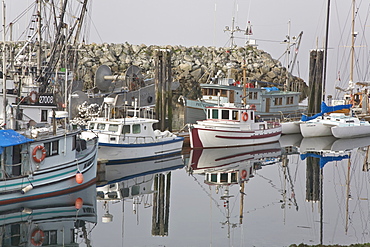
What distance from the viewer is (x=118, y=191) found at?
2294 centimetres

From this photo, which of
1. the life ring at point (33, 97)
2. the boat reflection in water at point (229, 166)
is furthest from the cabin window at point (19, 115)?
the boat reflection in water at point (229, 166)

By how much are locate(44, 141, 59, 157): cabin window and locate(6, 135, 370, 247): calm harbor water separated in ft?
6.60

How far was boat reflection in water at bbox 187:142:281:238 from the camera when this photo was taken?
75.7ft

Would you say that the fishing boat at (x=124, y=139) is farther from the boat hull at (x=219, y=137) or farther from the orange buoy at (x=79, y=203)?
the orange buoy at (x=79, y=203)

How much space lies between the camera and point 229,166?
2870cm

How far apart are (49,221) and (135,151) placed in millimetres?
9656

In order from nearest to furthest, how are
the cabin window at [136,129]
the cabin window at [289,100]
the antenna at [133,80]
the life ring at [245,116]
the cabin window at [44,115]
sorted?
the cabin window at [44,115]
the cabin window at [136,129]
the life ring at [245,116]
the antenna at [133,80]
the cabin window at [289,100]

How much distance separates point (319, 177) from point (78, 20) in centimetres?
1539

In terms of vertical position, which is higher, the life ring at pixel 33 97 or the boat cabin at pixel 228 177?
the life ring at pixel 33 97

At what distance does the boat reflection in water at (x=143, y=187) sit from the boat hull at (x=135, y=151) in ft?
0.95

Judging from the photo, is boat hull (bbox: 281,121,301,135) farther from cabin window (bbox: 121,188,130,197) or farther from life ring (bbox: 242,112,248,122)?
cabin window (bbox: 121,188,130,197)

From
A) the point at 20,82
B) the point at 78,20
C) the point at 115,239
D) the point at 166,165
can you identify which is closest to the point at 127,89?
the point at 78,20

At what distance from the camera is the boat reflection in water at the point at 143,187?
20.2 metres

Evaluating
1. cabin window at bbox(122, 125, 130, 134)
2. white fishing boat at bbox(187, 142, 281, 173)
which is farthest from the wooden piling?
cabin window at bbox(122, 125, 130, 134)
